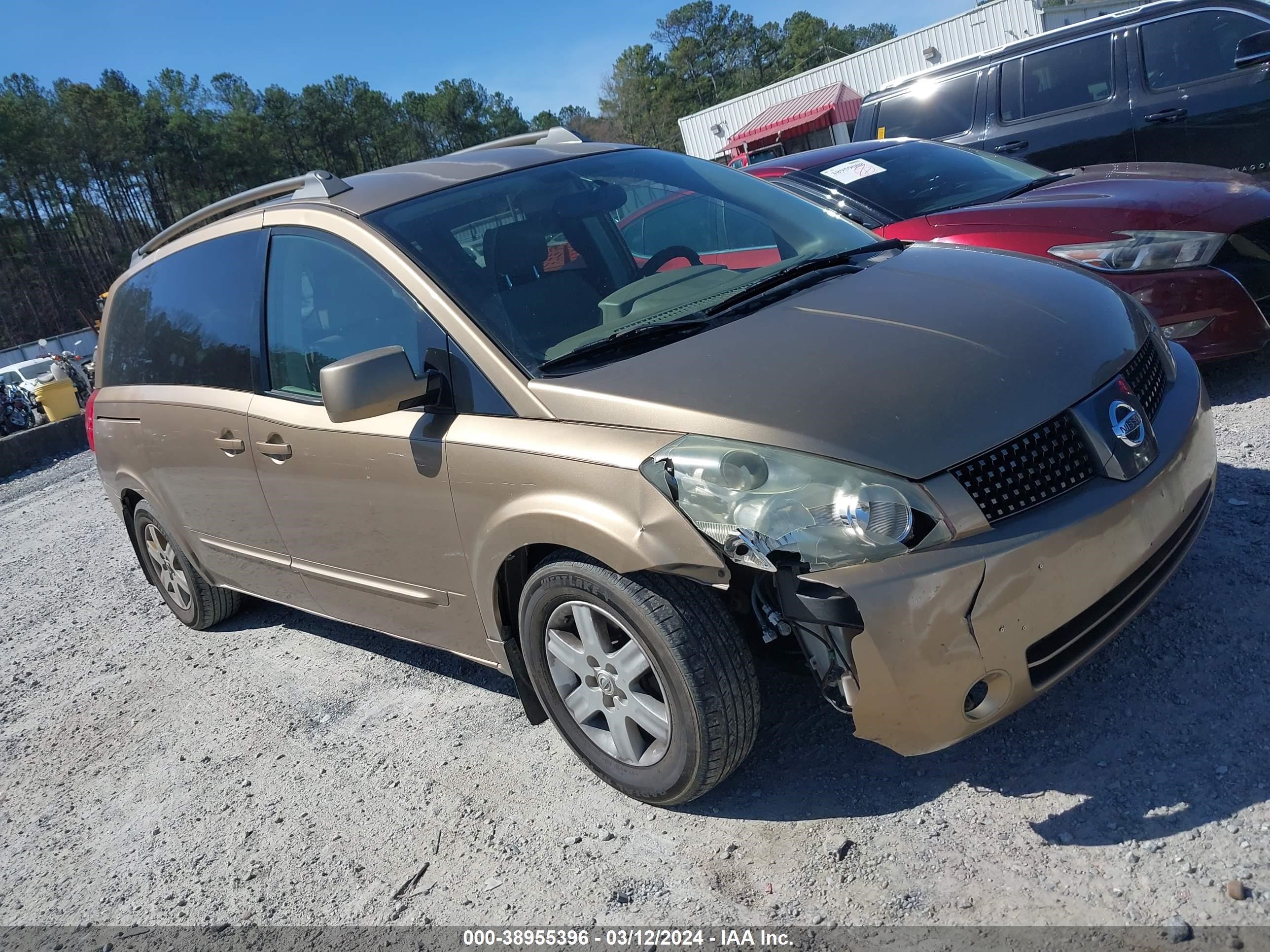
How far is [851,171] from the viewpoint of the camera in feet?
18.9

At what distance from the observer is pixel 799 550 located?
2.14 m

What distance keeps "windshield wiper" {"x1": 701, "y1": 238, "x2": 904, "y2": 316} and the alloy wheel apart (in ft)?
10.5

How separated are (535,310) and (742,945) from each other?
1786mm

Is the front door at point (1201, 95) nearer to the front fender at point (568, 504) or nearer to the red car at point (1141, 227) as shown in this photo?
the red car at point (1141, 227)

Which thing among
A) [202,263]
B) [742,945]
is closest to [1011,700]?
[742,945]

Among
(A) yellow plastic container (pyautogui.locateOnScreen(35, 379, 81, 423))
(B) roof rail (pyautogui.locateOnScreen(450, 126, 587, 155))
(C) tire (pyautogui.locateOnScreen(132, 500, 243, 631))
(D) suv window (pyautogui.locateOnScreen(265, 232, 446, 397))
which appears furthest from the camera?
Result: (A) yellow plastic container (pyautogui.locateOnScreen(35, 379, 81, 423))

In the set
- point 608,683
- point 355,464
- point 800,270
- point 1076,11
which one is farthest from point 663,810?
point 1076,11

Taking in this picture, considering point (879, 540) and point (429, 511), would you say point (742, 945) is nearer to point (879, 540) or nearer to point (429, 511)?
point (879, 540)

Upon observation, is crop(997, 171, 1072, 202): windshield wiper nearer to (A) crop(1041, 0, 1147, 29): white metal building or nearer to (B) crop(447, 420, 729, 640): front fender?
(B) crop(447, 420, 729, 640): front fender

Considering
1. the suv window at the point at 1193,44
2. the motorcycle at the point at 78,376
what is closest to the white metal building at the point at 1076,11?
the suv window at the point at 1193,44

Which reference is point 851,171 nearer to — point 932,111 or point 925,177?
point 925,177

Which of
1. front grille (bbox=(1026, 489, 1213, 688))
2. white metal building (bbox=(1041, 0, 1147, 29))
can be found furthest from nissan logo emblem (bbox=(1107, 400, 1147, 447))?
white metal building (bbox=(1041, 0, 1147, 29))

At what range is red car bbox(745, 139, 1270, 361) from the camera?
425 cm

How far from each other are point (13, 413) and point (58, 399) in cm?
167
